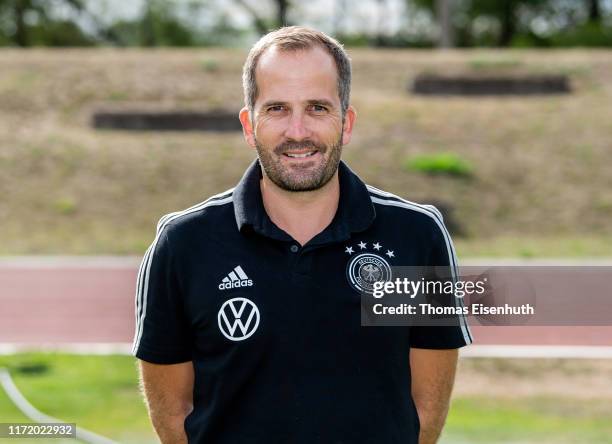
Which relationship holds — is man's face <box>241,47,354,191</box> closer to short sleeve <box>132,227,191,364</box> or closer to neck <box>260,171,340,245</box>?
neck <box>260,171,340,245</box>

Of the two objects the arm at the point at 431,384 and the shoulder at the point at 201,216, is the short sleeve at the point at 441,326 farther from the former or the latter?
the shoulder at the point at 201,216

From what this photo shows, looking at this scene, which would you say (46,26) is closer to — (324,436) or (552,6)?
(552,6)

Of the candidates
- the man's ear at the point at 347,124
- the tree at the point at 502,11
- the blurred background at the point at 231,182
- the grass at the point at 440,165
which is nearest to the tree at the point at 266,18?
the tree at the point at 502,11

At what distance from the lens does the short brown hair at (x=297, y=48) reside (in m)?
2.56

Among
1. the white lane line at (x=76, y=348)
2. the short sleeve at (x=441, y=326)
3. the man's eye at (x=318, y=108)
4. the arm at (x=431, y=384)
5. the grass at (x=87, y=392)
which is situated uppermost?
the man's eye at (x=318, y=108)

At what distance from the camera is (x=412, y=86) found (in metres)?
22.9

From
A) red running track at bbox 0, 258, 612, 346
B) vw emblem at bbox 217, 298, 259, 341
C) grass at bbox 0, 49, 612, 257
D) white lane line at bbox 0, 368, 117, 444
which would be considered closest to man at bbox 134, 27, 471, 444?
vw emblem at bbox 217, 298, 259, 341

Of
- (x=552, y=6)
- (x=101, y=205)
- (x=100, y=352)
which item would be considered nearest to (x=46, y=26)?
(x=552, y=6)

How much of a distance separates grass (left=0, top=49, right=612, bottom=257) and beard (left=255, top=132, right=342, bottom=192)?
12.1 meters

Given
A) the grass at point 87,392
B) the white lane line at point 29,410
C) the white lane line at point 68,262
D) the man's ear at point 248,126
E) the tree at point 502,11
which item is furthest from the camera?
the tree at point 502,11

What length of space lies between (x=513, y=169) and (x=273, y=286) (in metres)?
16.1

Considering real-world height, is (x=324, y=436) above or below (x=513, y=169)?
above

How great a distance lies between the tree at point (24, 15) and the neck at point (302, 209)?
44505 mm

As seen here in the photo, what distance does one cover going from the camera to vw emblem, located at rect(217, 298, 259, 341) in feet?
8.10
